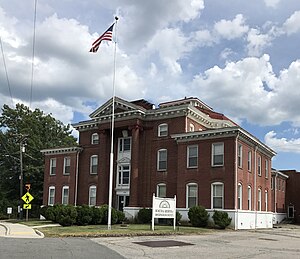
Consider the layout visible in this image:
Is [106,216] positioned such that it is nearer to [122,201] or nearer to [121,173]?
[122,201]

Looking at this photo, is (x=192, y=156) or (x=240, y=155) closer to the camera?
(x=240, y=155)

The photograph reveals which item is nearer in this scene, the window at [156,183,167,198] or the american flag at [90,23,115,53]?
the american flag at [90,23,115,53]

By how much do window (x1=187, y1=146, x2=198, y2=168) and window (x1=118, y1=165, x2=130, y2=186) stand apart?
703 cm

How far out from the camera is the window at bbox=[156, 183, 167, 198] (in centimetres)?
3840

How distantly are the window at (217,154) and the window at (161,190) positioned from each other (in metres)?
5.88

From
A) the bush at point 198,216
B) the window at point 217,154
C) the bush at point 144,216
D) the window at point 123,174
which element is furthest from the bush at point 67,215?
the window at point 217,154

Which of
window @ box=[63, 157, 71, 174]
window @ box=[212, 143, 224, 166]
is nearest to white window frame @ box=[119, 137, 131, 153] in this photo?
window @ box=[63, 157, 71, 174]

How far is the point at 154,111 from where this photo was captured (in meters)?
39.4

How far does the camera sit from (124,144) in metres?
41.6

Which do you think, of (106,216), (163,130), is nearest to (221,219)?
(106,216)

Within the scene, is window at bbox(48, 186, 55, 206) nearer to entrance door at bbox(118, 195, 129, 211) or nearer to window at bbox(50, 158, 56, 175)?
window at bbox(50, 158, 56, 175)

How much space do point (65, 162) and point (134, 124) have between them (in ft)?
38.7

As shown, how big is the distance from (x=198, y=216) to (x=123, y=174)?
10.6m

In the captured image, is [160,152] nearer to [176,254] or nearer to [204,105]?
[204,105]
